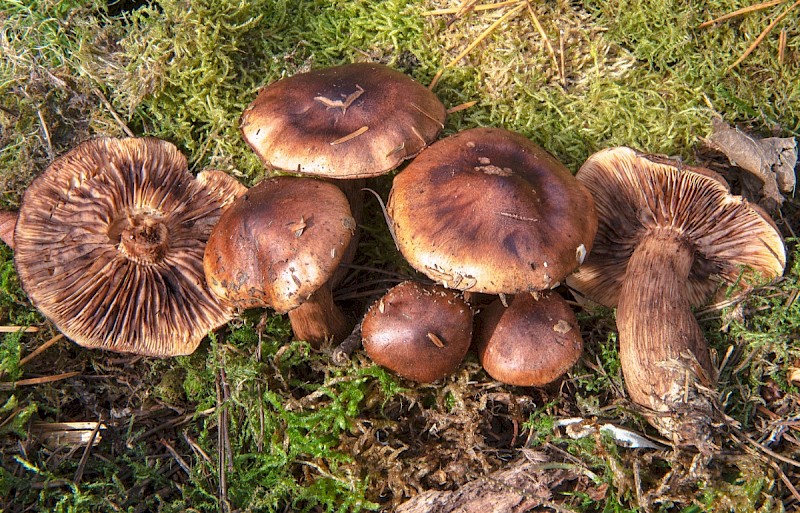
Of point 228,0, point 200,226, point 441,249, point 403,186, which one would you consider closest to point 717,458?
point 441,249

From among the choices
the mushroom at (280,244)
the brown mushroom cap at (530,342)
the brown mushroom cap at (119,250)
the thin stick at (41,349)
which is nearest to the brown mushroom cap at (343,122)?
the mushroom at (280,244)

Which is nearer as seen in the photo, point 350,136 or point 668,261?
point 350,136

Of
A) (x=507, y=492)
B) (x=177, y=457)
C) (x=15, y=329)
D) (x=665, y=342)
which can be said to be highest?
(x=665, y=342)

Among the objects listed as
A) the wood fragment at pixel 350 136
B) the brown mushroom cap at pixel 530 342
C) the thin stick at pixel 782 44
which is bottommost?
the brown mushroom cap at pixel 530 342

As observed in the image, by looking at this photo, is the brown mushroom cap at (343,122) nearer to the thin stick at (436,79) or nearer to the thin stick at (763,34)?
the thin stick at (436,79)

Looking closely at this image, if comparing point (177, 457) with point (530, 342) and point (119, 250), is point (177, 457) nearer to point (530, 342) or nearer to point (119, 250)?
point (119, 250)

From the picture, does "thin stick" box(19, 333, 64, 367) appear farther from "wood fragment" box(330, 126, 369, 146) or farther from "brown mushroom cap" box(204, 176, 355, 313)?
"wood fragment" box(330, 126, 369, 146)

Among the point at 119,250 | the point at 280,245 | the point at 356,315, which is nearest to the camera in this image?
the point at 280,245

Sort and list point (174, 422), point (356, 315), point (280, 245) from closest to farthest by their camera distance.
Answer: point (280, 245), point (174, 422), point (356, 315)

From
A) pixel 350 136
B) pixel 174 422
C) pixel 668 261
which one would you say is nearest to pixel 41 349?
pixel 174 422
